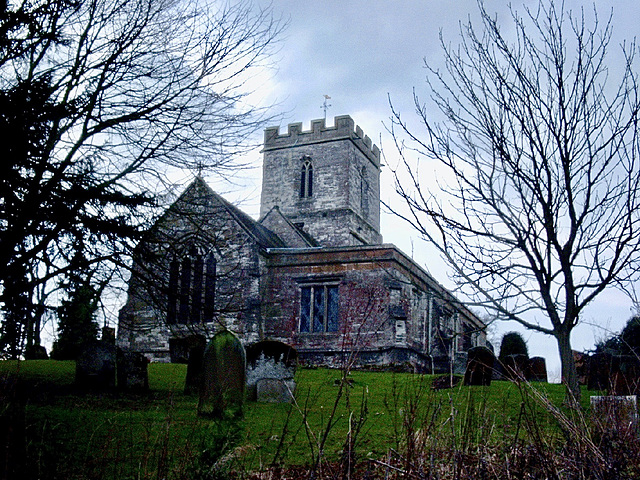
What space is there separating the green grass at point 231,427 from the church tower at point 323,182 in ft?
66.2

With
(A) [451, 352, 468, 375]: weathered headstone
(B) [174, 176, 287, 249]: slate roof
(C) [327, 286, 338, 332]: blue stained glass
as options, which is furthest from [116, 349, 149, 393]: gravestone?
(C) [327, 286, 338, 332]: blue stained glass

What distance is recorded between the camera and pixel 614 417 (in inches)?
186

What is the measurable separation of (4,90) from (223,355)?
14.6 feet

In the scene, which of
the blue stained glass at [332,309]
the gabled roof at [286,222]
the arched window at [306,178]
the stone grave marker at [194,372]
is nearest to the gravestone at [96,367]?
the stone grave marker at [194,372]

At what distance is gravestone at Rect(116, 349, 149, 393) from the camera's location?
42.7 ft

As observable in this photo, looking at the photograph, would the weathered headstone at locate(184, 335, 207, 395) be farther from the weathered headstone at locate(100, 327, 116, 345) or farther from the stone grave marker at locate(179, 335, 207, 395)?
the weathered headstone at locate(100, 327, 116, 345)

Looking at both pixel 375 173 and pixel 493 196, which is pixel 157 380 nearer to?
pixel 493 196

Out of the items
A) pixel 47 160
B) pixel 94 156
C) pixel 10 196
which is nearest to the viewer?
pixel 10 196

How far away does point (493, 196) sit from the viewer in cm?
801

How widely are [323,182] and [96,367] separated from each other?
80.2 ft

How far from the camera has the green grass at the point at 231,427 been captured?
433 centimetres

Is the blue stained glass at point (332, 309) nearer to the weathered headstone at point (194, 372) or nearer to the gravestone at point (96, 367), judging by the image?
the weathered headstone at point (194, 372)

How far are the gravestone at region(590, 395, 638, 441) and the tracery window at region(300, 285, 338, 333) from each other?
1673 cm

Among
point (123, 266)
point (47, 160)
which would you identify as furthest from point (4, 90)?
point (123, 266)
